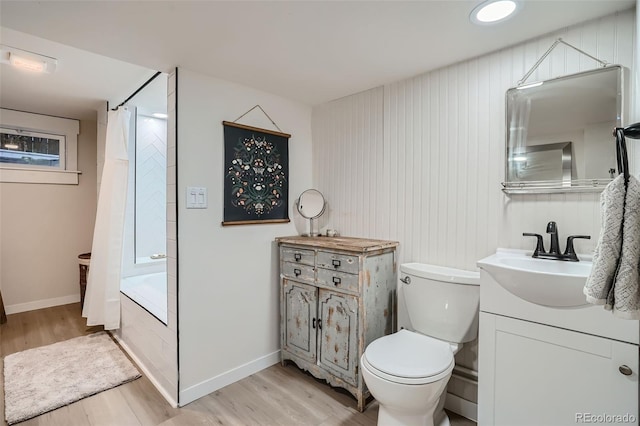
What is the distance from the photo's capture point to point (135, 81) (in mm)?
2543

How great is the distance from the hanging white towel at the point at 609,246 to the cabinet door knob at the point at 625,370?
613 millimetres

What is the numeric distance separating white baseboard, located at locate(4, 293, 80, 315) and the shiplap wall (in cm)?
353

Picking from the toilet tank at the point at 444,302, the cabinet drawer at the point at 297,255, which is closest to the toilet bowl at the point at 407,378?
the toilet tank at the point at 444,302

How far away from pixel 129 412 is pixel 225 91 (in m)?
2.07

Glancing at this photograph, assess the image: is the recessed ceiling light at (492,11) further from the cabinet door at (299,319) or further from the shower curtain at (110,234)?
the shower curtain at (110,234)

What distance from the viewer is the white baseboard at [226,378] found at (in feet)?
6.36

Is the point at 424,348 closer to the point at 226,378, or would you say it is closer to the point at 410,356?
the point at 410,356

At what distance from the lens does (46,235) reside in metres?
3.60

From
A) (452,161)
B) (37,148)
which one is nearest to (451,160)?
(452,161)

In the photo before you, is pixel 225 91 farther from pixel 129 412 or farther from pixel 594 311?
pixel 594 311

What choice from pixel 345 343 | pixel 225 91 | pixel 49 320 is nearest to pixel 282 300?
pixel 345 343

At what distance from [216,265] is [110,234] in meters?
1.33

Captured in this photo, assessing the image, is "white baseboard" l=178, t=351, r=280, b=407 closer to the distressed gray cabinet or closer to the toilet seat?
the distressed gray cabinet

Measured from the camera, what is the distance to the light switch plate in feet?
6.41
